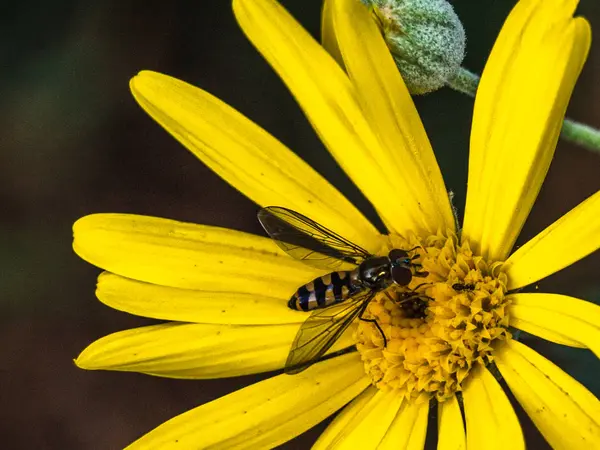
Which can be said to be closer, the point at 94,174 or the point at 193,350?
the point at 193,350

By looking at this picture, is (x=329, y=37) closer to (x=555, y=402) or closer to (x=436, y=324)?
(x=436, y=324)

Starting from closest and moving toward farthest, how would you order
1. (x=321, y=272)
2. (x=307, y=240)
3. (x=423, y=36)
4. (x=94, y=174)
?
(x=423, y=36) → (x=307, y=240) → (x=321, y=272) → (x=94, y=174)

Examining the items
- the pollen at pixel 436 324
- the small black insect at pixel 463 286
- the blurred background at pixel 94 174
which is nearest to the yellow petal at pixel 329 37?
the pollen at pixel 436 324

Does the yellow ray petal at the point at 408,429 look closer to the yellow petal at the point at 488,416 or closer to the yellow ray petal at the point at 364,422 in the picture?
the yellow ray petal at the point at 364,422

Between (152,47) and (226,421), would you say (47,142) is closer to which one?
(152,47)

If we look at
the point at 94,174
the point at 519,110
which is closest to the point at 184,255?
the point at 519,110

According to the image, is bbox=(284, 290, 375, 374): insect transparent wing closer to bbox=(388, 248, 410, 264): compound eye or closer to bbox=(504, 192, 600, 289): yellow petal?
bbox=(388, 248, 410, 264): compound eye
